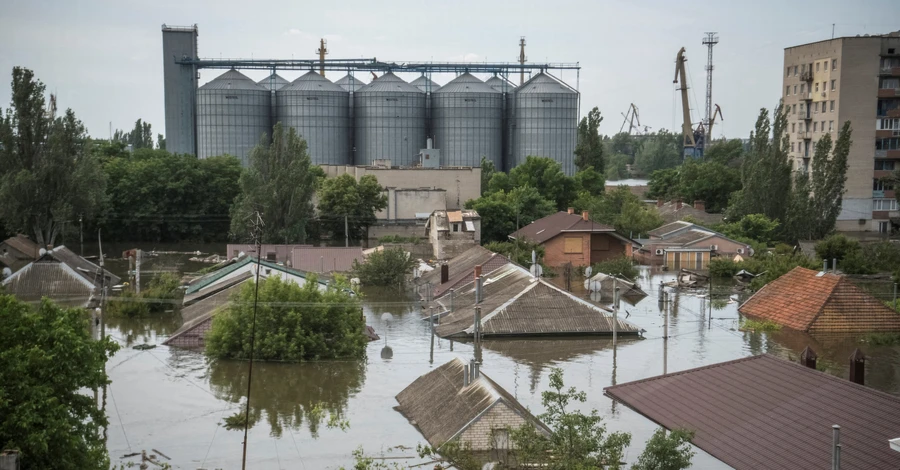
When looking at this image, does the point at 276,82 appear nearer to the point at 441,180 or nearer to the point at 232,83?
the point at 232,83

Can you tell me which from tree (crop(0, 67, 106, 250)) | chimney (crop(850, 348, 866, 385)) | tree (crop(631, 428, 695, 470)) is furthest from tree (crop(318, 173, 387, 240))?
tree (crop(631, 428, 695, 470))

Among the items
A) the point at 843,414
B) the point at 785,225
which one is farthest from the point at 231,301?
the point at 785,225

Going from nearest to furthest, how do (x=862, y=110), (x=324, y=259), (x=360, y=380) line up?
(x=360, y=380) → (x=324, y=259) → (x=862, y=110)

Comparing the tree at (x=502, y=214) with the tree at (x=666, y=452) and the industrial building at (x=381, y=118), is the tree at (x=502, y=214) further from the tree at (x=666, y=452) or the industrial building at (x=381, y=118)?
the tree at (x=666, y=452)

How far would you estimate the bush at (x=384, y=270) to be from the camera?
134 ft

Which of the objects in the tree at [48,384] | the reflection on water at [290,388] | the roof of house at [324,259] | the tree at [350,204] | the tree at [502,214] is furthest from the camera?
the tree at [350,204]

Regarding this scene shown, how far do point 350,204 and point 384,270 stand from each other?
617 inches

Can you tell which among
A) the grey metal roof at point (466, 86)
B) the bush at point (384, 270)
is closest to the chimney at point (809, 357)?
the bush at point (384, 270)

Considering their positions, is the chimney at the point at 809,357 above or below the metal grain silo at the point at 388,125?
below

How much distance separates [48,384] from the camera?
13.9m

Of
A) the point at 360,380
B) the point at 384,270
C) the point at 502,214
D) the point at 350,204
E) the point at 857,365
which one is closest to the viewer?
the point at 857,365

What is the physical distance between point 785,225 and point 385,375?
114 feet

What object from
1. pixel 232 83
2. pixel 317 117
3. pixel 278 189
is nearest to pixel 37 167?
pixel 278 189

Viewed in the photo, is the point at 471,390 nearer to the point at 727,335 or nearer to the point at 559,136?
the point at 727,335
